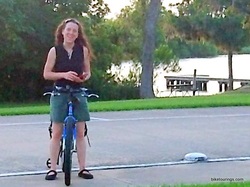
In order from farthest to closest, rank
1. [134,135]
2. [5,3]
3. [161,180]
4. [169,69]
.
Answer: [169,69] < [5,3] < [134,135] < [161,180]

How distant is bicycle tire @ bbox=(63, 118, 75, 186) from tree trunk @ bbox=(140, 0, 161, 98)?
87.5ft

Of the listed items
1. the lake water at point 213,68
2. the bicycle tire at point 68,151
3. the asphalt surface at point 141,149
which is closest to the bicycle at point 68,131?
the bicycle tire at point 68,151

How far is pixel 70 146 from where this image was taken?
8.83 metres

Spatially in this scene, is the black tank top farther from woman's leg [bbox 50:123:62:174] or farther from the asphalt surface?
the asphalt surface

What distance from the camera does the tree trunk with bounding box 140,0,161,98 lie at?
3531 centimetres

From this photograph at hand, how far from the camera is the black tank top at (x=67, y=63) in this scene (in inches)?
353

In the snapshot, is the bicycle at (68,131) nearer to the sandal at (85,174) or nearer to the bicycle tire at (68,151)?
the bicycle tire at (68,151)

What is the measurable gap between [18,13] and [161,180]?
1155 inches

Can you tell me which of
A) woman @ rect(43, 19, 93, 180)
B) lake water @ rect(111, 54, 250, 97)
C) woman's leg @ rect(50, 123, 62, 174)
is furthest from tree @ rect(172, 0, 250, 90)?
woman's leg @ rect(50, 123, 62, 174)

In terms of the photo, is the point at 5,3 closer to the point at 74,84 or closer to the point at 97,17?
the point at 97,17

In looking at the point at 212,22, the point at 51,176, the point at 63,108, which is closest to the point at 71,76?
the point at 63,108

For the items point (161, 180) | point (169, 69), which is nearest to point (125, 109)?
point (161, 180)

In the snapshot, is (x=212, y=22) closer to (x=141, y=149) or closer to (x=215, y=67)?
(x=215, y=67)

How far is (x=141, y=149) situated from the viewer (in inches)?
469
